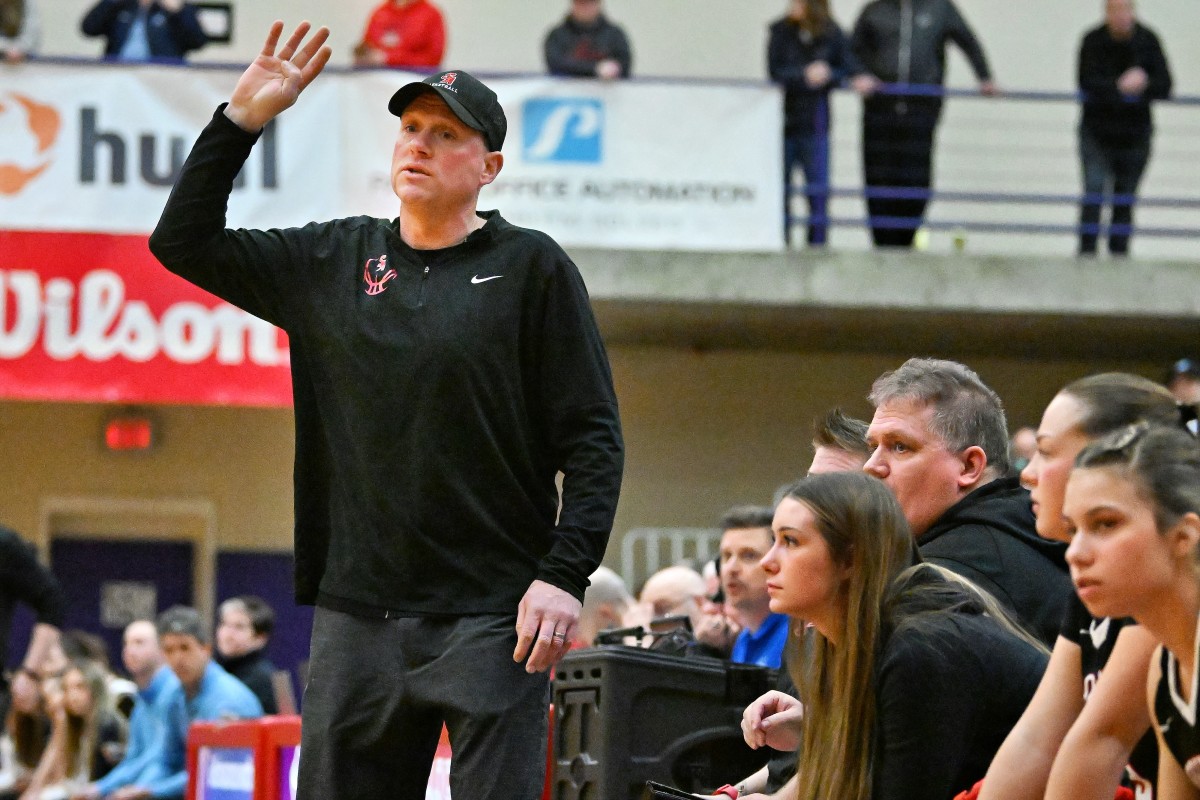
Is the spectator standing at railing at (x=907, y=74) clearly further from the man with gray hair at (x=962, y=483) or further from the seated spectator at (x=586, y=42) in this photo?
the man with gray hair at (x=962, y=483)

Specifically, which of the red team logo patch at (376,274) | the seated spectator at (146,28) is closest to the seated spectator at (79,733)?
the seated spectator at (146,28)

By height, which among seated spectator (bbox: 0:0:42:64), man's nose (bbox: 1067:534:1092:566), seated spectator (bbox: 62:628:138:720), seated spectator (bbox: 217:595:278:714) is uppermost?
seated spectator (bbox: 0:0:42:64)

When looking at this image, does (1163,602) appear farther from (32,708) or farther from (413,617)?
(32,708)

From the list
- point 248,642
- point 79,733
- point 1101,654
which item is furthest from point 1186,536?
point 79,733

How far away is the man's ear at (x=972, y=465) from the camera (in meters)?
3.96

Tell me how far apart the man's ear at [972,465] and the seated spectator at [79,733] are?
6238 mm

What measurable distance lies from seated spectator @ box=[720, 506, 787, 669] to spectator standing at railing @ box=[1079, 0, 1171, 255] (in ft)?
20.2

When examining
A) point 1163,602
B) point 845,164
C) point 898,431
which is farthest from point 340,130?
point 1163,602

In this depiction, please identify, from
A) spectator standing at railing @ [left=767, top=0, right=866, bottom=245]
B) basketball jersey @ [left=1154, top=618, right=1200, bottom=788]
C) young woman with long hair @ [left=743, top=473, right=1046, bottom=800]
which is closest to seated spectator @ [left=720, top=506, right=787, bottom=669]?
young woman with long hair @ [left=743, top=473, right=1046, bottom=800]

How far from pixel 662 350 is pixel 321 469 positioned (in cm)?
1006

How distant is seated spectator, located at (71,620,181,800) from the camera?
8289mm

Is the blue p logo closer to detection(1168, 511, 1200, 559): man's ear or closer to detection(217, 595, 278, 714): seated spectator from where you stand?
detection(217, 595, 278, 714): seated spectator

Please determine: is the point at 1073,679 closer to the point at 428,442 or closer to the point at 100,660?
the point at 428,442

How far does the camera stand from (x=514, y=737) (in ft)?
9.80
